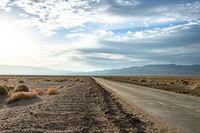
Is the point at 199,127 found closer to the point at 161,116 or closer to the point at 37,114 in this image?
the point at 161,116

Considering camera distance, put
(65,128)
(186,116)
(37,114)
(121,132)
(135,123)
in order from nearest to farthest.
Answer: (121,132) → (65,128) → (135,123) → (186,116) → (37,114)

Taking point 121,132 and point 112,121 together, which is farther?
point 112,121

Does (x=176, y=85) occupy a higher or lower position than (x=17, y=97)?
lower

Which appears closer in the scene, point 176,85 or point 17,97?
point 17,97

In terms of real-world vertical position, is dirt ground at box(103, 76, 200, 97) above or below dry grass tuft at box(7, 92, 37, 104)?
below

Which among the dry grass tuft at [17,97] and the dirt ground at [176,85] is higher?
the dry grass tuft at [17,97]

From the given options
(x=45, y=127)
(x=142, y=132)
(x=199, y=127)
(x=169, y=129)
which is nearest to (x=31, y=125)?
(x=45, y=127)

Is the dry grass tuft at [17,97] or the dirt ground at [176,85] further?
the dirt ground at [176,85]

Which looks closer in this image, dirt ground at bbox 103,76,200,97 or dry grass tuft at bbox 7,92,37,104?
dry grass tuft at bbox 7,92,37,104

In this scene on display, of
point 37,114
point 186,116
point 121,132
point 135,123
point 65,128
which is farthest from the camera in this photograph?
point 37,114

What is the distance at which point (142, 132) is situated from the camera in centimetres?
1137

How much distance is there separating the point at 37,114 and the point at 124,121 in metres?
4.53

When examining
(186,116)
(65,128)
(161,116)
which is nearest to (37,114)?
(65,128)

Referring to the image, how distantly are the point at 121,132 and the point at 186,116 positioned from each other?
4965mm
